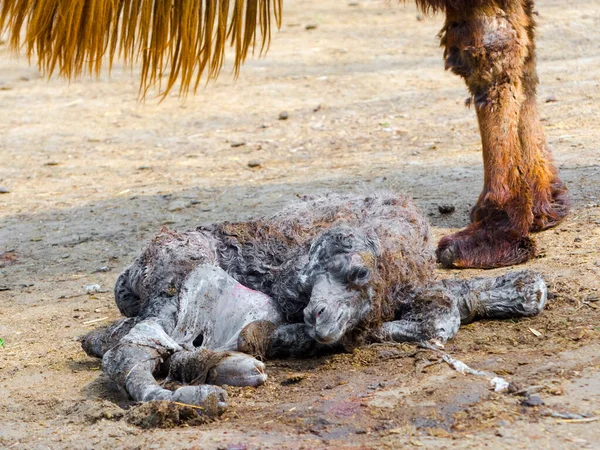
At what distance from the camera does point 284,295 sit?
11.0 ft

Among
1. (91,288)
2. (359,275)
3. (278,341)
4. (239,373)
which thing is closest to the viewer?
(239,373)

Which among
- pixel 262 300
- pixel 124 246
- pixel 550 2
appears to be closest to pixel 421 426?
pixel 262 300

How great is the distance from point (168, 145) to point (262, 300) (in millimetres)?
4452

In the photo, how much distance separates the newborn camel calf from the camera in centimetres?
303

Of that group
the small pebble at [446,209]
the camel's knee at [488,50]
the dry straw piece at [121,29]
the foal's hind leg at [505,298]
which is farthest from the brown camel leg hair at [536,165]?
the dry straw piece at [121,29]

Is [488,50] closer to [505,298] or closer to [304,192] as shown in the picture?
[505,298]

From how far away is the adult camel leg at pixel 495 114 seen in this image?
4.34 m

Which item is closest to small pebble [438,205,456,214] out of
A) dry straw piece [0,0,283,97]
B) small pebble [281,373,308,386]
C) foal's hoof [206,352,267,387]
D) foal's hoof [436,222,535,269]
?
foal's hoof [436,222,535,269]

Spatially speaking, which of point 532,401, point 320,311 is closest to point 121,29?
point 320,311

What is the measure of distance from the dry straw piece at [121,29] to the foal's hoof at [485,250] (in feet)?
4.58

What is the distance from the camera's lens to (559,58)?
8.45 meters

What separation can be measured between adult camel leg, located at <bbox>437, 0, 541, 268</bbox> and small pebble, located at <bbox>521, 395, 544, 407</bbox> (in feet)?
5.48

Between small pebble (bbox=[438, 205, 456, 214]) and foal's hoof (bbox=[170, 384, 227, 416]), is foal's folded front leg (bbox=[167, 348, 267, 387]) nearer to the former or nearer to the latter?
foal's hoof (bbox=[170, 384, 227, 416])

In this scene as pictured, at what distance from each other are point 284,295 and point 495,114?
5.57 feet
